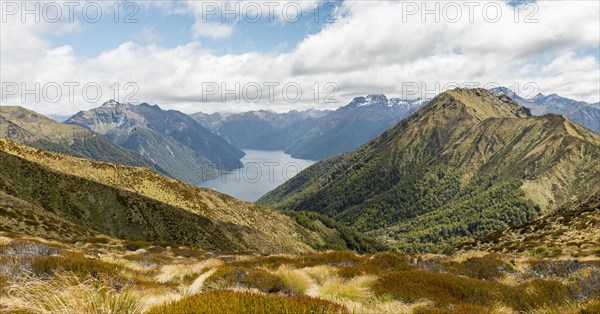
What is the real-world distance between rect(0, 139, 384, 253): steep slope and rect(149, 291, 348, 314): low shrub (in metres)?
66.3

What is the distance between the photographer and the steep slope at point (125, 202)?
286 feet

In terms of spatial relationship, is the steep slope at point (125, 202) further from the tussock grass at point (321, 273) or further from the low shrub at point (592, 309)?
the low shrub at point (592, 309)

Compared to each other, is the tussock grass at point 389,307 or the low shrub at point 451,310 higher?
the low shrub at point 451,310

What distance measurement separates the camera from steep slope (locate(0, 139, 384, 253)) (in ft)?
286

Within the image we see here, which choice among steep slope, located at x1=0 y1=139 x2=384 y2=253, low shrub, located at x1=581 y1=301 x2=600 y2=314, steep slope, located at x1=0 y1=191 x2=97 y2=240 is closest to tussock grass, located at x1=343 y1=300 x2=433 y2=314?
low shrub, located at x1=581 y1=301 x2=600 y2=314

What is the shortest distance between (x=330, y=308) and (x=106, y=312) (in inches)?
155

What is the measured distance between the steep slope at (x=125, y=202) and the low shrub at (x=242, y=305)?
217 feet

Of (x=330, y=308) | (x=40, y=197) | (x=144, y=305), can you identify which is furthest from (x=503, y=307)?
(x=40, y=197)

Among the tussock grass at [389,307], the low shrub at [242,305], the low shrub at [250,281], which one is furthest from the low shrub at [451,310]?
the low shrub at [250,281]

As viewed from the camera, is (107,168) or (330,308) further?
(107,168)

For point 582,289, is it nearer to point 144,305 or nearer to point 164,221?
point 144,305

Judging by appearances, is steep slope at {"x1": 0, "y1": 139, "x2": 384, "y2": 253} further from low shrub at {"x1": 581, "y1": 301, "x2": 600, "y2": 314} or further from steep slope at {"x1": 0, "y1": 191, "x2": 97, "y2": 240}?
low shrub at {"x1": 581, "y1": 301, "x2": 600, "y2": 314}

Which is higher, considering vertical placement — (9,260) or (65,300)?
(65,300)

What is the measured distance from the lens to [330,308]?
6.21m
